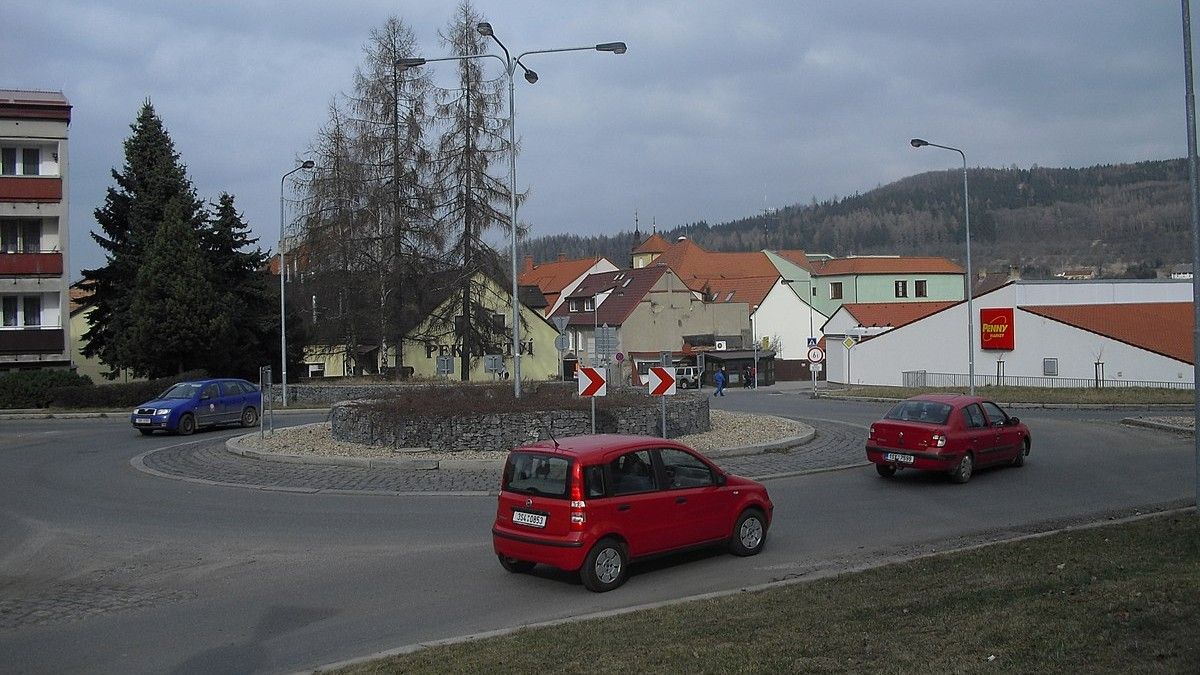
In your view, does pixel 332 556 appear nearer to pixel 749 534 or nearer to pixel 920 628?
pixel 749 534

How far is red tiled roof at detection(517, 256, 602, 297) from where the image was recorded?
395ft

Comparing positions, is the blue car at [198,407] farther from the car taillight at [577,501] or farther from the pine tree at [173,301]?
the car taillight at [577,501]

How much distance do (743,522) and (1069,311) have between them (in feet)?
169

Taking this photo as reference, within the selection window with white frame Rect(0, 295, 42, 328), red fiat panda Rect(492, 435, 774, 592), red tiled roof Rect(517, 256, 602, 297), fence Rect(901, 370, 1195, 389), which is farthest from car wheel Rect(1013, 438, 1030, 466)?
red tiled roof Rect(517, 256, 602, 297)

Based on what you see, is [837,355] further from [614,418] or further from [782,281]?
[614,418]

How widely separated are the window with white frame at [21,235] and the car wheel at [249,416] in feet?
82.4

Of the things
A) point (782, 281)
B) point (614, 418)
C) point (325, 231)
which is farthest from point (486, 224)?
point (782, 281)

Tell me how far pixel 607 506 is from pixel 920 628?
12.7 ft

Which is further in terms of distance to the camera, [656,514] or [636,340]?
[636,340]

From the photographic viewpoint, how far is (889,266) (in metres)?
108

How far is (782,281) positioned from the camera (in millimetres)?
90062

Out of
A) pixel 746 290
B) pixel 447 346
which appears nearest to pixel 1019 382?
pixel 447 346

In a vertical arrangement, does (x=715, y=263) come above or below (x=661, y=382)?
above

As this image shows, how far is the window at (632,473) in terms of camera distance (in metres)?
10.7
